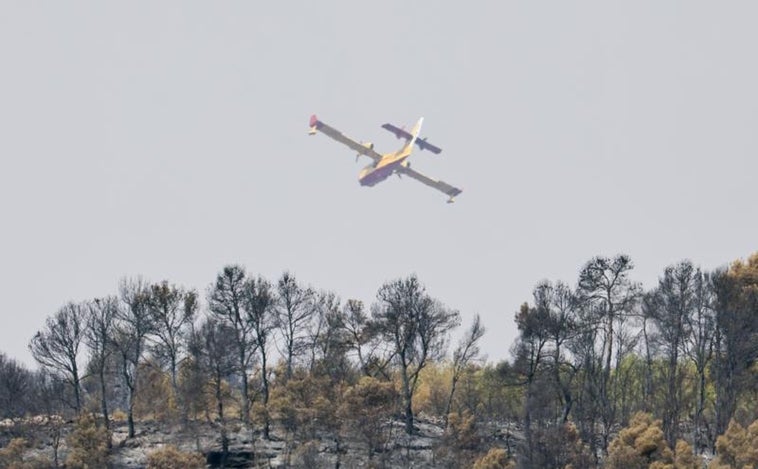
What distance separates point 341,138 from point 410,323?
73.8 meters

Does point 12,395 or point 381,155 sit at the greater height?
point 381,155

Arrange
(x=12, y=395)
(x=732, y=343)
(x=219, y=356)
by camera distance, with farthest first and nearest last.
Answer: (x=12, y=395) < (x=219, y=356) < (x=732, y=343)

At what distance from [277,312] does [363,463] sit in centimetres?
1682

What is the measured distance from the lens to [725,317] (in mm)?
97688

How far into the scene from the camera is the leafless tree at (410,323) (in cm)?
10488

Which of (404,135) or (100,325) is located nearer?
(100,325)

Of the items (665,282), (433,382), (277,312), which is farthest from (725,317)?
(433,382)

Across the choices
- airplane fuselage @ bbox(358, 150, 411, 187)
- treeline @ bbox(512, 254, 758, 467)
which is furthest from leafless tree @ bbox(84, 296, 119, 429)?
airplane fuselage @ bbox(358, 150, 411, 187)

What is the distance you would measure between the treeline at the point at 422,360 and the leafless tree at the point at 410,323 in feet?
0.47

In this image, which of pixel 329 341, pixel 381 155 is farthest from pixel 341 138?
pixel 329 341

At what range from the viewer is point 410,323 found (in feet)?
346

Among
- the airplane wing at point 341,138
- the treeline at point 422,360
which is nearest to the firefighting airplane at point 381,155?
the airplane wing at point 341,138

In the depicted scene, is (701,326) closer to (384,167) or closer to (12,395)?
(12,395)

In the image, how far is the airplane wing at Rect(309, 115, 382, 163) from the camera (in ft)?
572
